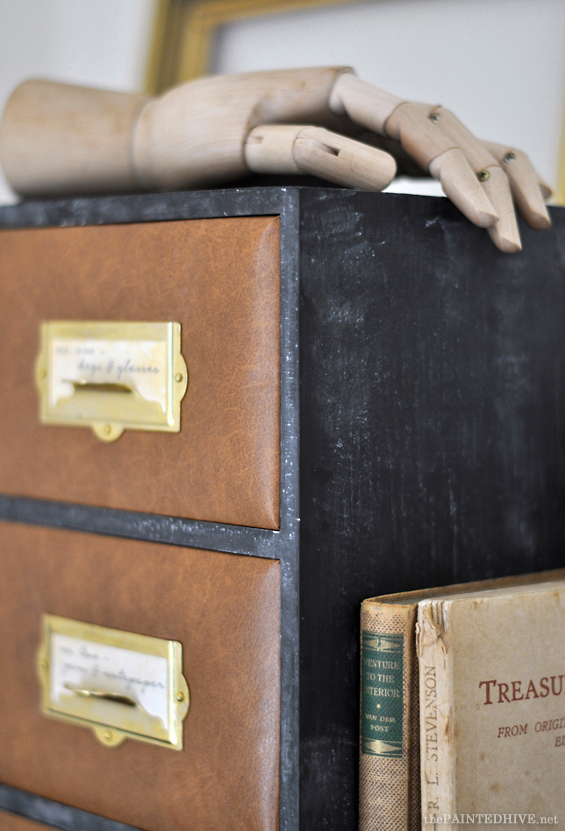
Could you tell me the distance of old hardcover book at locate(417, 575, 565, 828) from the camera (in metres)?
0.63

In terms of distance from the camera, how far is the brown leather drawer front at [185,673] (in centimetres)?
65

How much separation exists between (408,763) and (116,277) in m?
0.46

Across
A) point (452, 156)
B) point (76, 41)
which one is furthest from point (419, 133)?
point (76, 41)

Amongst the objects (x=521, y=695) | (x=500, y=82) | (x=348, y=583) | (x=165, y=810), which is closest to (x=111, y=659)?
(x=165, y=810)

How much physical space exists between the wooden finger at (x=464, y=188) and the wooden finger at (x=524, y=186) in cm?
6

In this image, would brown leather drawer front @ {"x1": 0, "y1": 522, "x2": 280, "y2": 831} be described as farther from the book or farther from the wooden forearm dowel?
the wooden forearm dowel

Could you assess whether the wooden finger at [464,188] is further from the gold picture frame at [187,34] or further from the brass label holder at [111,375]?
the gold picture frame at [187,34]

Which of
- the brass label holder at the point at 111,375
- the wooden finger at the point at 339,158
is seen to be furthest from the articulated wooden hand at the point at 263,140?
the brass label holder at the point at 111,375

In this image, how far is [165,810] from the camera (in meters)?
0.72

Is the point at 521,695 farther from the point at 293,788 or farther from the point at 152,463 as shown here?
the point at 152,463

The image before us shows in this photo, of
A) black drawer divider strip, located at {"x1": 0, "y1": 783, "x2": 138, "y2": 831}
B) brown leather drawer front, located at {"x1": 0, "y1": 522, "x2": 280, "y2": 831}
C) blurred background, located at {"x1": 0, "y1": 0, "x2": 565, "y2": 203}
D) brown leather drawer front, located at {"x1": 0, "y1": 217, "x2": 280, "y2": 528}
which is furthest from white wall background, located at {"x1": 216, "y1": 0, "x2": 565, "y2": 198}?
black drawer divider strip, located at {"x1": 0, "y1": 783, "x2": 138, "y2": 831}

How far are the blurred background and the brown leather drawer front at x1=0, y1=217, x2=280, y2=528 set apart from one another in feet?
1.67

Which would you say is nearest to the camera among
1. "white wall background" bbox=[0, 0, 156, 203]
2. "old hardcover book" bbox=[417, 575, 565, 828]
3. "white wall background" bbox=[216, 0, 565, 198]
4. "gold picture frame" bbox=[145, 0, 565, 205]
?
"old hardcover book" bbox=[417, 575, 565, 828]

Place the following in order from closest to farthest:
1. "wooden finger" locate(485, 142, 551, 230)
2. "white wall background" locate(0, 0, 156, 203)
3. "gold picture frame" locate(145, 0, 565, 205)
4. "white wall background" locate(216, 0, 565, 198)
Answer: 1. "wooden finger" locate(485, 142, 551, 230)
2. "white wall background" locate(216, 0, 565, 198)
3. "gold picture frame" locate(145, 0, 565, 205)
4. "white wall background" locate(0, 0, 156, 203)
